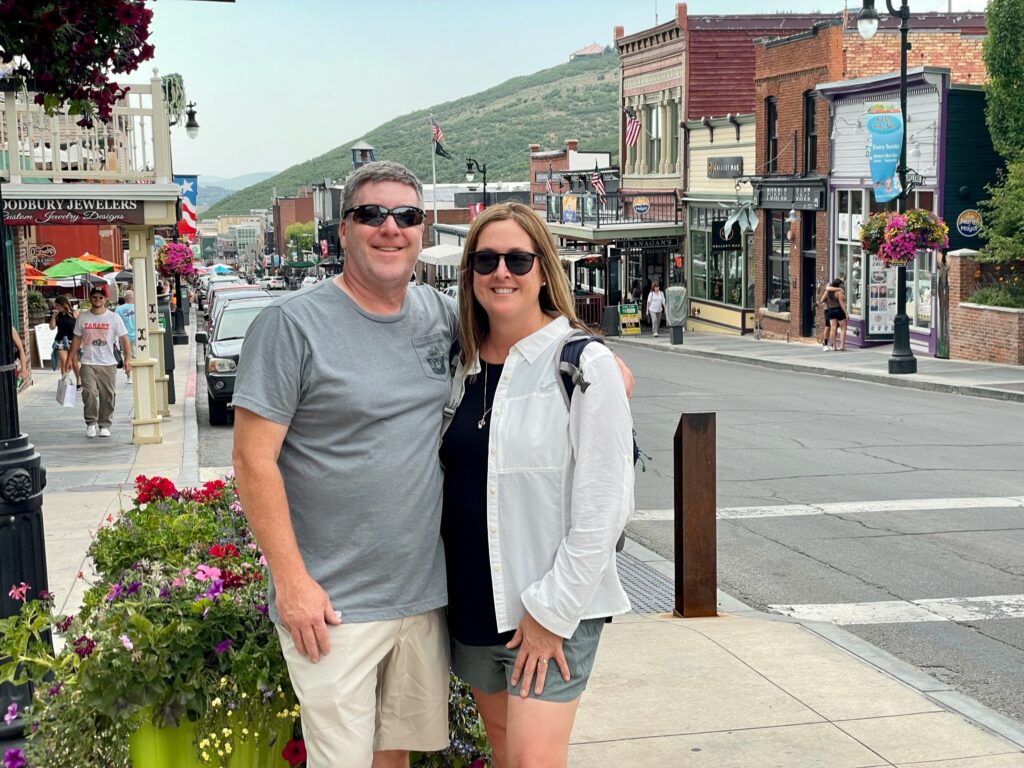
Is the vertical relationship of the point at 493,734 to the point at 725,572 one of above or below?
above

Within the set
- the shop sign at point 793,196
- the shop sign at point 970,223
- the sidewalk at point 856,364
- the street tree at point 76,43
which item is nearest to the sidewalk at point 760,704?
the street tree at point 76,43

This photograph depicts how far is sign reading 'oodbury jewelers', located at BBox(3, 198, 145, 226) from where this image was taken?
1510cm

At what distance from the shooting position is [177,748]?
396cm

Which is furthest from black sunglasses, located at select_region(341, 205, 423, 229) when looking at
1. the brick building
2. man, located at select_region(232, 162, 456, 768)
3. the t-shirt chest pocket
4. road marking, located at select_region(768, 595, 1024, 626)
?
the brick building

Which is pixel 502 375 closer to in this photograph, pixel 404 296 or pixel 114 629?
pixel 404 296

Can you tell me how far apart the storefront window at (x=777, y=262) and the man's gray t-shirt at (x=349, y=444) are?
35.7 m

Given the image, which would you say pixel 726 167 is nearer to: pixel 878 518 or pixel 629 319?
pixel 629 319

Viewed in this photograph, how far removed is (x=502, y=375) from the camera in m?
3.63

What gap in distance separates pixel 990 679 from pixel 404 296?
4693 millimetres

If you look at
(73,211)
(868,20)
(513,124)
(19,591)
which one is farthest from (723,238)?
(513,124)

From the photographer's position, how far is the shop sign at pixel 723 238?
42438 mm

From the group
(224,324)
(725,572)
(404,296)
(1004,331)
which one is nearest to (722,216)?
(1004,331)

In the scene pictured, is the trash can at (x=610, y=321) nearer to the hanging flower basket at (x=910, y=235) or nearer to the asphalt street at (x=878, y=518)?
the hanging flower basket at (x=910, y=235)

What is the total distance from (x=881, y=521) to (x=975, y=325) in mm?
17018
